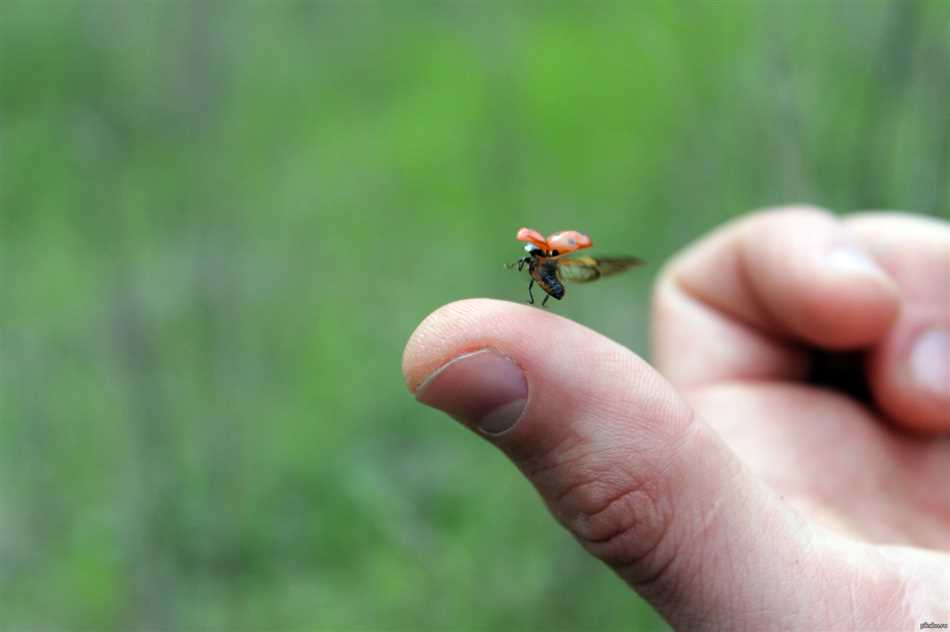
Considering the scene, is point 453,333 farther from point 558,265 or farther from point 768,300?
point 768,300

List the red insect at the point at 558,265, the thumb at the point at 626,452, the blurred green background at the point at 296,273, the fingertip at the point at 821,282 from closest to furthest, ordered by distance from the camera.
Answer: the thumb at the point at 626,452 → the red insect at the point at 558,265 → the fingertip at the point at 821,282 → the blurred green background at the point at 296,273

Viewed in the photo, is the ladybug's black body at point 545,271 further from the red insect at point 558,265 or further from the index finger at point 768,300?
the index finger at point 768,300

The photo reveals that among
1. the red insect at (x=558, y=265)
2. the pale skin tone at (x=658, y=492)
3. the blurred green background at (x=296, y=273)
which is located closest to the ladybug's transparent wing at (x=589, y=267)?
the red insect at (x=558, y=265)

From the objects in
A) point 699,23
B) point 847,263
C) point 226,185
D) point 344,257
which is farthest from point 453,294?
point 847,263

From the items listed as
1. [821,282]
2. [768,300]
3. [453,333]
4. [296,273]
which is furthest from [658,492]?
[296,273]

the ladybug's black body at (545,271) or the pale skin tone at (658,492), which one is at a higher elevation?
the ladybug's black body at (545,271)
